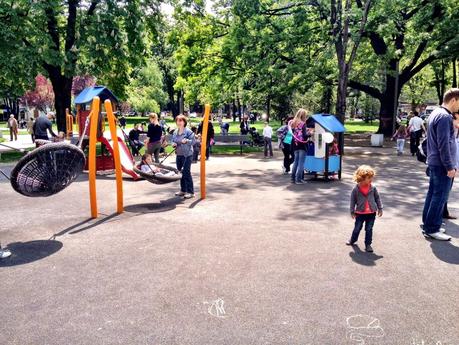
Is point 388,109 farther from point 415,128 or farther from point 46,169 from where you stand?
point 46,169

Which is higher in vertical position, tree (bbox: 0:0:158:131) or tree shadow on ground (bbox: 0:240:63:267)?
tree (bbox: 0:0:158:131)

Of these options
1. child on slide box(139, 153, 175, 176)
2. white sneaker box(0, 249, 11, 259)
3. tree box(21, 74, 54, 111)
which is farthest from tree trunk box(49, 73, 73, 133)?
tree box(21, 74, 54, 111)

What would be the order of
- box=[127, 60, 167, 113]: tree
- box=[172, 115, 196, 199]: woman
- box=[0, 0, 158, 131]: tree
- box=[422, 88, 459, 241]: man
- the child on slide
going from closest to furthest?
box=[422, 88, 459, 241]: man < the child on slide < box=[172, 115, 196, 199]: woman < box=[0, 0, 158, 131]: tree < box=[127, 60, 167, 113]: tree

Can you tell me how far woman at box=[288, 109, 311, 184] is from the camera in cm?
998

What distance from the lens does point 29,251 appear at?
17.8 ft

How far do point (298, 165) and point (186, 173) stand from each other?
2.99m

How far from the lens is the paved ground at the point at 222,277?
3.49m

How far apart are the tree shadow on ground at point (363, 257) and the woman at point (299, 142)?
192 inches

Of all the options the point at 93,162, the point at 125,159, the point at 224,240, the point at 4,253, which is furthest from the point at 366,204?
the point at 125,159

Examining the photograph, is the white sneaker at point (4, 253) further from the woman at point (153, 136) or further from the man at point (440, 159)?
the woman at point (153, 136)

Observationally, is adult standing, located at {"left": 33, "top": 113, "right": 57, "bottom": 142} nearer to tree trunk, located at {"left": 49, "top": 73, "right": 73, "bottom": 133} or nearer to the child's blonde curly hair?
tree trunk, located at {"left": 49, "top": 73, "right": 73, "bottom": 133}


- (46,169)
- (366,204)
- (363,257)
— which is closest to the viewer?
(363,257)

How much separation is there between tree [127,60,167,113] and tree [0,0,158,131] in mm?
31559

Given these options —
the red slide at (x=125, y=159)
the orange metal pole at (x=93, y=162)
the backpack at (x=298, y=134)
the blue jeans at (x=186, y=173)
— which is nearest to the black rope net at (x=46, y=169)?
the orange metal pole at (x=93, y=162)
